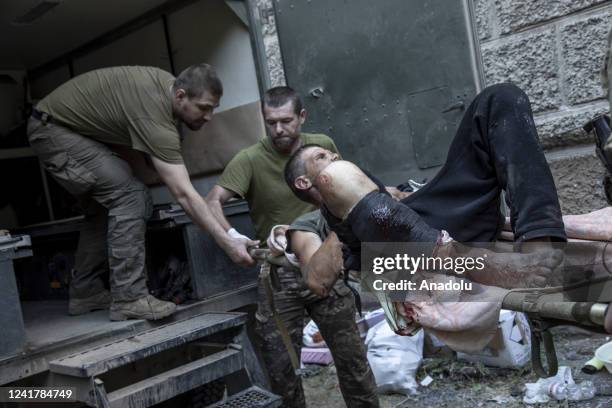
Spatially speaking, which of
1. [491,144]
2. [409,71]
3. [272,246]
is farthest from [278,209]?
[491,144]

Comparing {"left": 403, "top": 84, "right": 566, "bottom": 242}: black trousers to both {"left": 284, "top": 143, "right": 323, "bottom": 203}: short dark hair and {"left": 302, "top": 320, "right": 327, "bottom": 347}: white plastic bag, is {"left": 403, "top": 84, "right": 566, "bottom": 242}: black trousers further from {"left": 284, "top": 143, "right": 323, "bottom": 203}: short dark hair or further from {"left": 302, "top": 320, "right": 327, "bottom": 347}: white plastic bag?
{"left": 302, "top": 320, "right": 327, "bottom": 347}: white plastic bag

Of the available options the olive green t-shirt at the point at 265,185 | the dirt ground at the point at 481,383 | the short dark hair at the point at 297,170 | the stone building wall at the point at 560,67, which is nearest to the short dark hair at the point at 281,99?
the olive green t-shirt at the point at 265,185

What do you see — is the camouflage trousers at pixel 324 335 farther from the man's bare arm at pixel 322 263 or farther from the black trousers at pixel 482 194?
the black trousers at pixel 482 194

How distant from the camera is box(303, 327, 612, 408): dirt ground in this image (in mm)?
3436

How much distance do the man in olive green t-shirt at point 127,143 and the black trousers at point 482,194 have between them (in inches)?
46.1

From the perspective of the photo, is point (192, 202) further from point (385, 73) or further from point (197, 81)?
point (385, 73)

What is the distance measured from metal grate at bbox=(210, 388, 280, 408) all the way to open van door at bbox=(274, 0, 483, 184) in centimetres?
180

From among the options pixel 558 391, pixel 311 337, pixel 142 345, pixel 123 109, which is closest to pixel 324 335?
pixel 142 345

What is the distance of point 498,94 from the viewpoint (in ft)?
7.40

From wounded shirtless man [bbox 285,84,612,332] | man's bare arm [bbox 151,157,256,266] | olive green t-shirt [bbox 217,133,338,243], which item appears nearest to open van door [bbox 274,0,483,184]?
olive green t-shirt [bbox 217,133,338,243]

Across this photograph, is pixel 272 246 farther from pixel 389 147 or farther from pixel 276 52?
pixel 276 52

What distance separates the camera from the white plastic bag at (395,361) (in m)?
3.85

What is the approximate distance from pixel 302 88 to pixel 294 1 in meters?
0.65

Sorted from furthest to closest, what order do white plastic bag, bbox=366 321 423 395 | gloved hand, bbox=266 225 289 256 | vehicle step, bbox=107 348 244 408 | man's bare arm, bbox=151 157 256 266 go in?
white plastic bag, bbox=366 321 423 395 < man's bare arm, bbox=151 157 256 266 < gloved hand, bbox=266 225 289 256 < vehicle step, bbox=107 348 244 408
